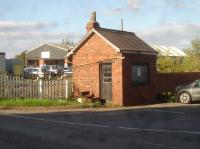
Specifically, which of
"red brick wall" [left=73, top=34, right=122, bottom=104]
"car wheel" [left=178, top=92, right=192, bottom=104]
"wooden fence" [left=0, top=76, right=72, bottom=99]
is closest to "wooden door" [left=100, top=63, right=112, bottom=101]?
"red brick wall" [left=73, top=34, right=122, bottom=104]

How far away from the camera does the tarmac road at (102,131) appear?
1128cm

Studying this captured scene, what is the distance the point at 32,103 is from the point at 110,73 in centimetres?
459

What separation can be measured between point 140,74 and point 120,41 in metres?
2.19

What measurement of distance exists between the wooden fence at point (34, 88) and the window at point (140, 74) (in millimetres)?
3701

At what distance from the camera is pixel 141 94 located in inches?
1027

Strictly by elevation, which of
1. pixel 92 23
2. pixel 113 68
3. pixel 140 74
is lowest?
pixel 140 74

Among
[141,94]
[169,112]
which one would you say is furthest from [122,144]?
[141,94]

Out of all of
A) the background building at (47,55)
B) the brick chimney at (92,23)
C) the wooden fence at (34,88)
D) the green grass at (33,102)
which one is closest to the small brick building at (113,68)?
the brick chimney at (92,23)

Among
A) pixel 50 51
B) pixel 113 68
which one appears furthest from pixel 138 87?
pixel 50 51

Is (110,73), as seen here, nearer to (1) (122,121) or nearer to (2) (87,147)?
(1) (122,121)

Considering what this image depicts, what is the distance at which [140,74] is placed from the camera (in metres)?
26.4

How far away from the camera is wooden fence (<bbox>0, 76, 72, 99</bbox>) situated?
25.1m

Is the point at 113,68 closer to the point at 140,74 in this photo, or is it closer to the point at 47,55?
the point at 140,74

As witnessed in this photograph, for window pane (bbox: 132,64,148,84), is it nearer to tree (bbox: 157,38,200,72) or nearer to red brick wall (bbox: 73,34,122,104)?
red brick wall (bbox: 73,34,122,104)
